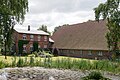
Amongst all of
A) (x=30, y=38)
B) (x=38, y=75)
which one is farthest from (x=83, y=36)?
(x=38, y=75)

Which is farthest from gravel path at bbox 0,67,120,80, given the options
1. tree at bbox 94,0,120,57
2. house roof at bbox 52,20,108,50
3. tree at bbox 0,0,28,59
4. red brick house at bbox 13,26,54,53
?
red brick house at bbox 13,26,54,53

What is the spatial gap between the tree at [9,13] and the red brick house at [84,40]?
70.5ft

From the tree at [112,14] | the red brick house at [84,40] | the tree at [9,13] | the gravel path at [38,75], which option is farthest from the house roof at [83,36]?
the gravel path at [38,75]

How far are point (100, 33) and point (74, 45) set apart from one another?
7.02 metres

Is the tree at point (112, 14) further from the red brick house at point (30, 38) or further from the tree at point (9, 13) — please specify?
the red brick house at point (30, 38)

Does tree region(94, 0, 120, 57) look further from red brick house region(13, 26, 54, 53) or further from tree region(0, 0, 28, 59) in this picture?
red brick house region(13, 26, 54, 53)

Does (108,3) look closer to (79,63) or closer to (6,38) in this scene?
(79,63)

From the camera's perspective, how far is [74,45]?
5084 cm

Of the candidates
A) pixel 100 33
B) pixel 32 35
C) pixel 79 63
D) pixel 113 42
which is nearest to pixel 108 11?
pixel 113 42

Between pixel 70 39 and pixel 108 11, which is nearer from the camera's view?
pixel 108 11

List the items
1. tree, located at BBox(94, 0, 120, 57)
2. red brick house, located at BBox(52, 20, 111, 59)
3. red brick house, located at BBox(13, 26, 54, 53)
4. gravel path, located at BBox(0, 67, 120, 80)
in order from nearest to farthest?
gravel path, located at BBox(0, 67, 120, 80)
tree, located at BBox(94, 0, 120, 57)
red brick house, located at BBox(52, 20, 111, 59)
red brick house, located at BBox(13, 26, 54, 53)

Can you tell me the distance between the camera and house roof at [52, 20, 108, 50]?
45.2 meters

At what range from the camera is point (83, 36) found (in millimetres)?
50844

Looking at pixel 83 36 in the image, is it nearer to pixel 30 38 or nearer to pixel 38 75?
pixel 30 38
